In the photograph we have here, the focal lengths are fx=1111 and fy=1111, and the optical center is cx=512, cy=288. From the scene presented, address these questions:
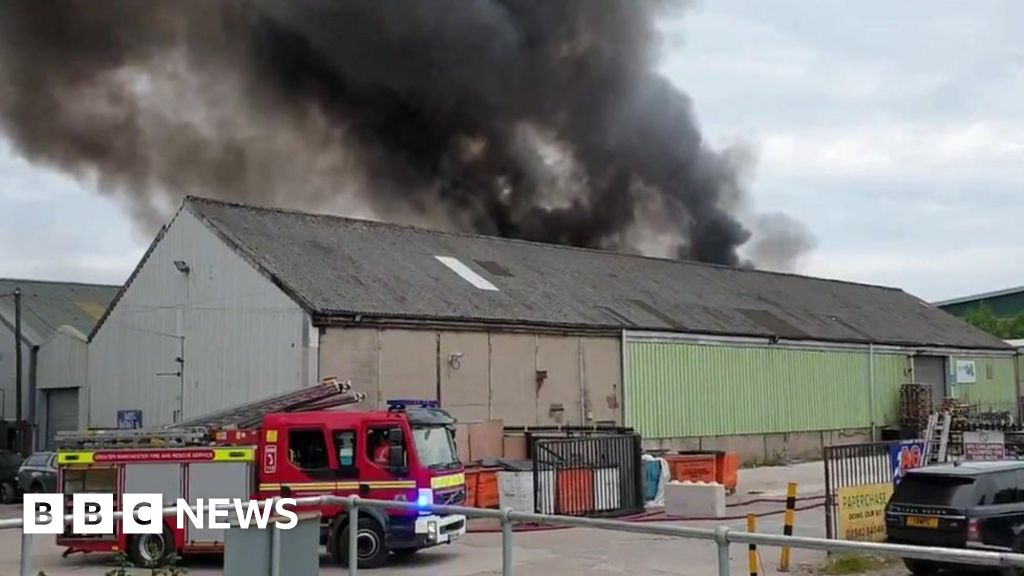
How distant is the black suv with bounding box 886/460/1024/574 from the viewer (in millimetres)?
13289

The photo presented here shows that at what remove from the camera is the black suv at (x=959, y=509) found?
1329 centimetres

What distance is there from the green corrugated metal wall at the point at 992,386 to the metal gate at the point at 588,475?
91.5 feet

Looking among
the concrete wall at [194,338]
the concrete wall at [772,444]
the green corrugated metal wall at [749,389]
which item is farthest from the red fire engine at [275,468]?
the concrete wall at [772,444]

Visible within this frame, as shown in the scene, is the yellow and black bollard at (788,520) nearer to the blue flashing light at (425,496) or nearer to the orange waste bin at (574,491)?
the blue flashing light at (425,496)

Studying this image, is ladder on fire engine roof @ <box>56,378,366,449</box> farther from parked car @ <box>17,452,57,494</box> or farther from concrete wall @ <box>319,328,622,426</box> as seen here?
parked car @ <box>17,452,57,494</box>

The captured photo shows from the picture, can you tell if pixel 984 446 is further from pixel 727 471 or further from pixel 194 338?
pixel 194 338

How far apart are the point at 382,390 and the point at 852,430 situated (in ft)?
69.9

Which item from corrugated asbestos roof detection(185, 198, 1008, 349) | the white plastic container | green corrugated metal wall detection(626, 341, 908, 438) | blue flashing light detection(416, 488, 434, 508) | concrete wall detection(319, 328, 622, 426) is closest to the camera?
blue flashing light detection(416, 488, 434, 508)

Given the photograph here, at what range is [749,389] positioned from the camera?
3606 centimetres

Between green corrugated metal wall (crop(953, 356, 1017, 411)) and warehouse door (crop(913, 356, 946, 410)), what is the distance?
78cm

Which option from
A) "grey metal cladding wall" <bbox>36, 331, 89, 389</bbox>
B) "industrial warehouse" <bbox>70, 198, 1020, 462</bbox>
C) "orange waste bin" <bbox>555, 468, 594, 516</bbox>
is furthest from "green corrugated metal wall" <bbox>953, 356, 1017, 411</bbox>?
"grey metal cladding wall" <bbox>36, 331, 89, 389</bbox>

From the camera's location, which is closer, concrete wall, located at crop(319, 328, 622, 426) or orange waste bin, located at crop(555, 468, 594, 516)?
orange waste bin, located at crop(555, 468, 594, 516)

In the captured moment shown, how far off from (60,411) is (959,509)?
3106 cm

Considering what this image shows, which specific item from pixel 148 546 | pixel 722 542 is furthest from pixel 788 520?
pixel 148 546
